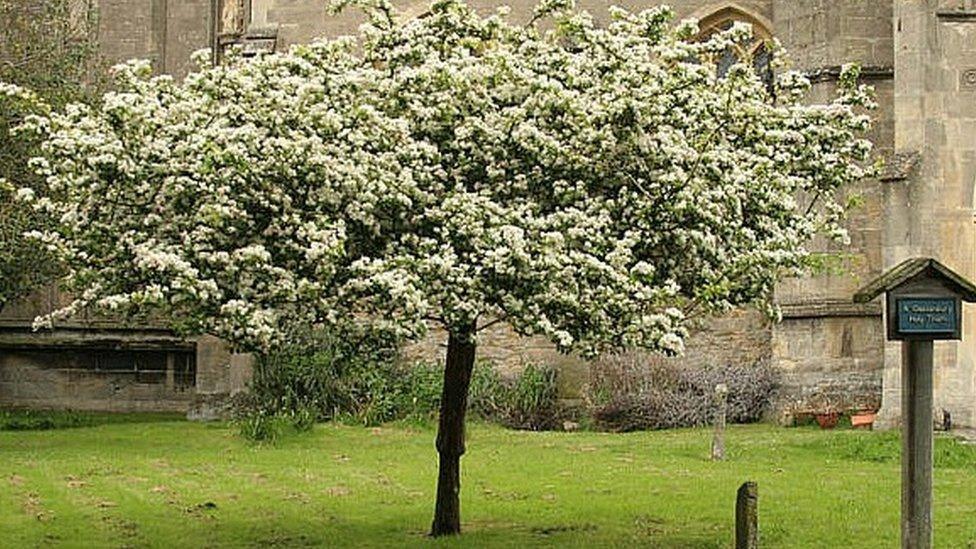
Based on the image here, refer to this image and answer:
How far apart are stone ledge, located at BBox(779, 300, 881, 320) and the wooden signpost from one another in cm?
1418

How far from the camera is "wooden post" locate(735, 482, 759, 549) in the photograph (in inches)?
523

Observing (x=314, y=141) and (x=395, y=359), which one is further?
(x=395, y=359)

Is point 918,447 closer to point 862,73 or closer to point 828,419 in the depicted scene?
point 828,419

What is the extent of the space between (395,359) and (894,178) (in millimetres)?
9162

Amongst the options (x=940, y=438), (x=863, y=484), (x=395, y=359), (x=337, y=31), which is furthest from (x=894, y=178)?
(x=337, y=31)

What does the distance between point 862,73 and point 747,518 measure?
14920 millimetres

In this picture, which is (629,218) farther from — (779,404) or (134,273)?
(779,404)

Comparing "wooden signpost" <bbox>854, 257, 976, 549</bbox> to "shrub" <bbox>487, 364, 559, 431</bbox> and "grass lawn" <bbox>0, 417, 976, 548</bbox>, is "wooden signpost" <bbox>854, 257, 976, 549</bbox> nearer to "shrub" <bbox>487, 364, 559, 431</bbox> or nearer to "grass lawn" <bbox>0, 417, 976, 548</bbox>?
"grass lawn" <bbox>0, 417, 976, 548</bbox>

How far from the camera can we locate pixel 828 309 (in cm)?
2689

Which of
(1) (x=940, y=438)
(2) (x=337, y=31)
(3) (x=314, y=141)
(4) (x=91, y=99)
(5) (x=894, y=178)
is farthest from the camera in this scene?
(2) (x=337, y=31)

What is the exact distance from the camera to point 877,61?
27047mm

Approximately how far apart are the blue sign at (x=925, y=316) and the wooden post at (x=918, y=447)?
0.38 feet

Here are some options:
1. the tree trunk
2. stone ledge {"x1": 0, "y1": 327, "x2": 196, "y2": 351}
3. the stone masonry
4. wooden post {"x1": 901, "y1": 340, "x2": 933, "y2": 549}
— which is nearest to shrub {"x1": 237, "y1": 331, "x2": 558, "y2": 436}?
the stone masonry

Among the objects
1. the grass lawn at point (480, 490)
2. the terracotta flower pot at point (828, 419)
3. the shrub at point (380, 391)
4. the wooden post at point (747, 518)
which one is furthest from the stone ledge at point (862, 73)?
the wooden post at point (747, 518)
